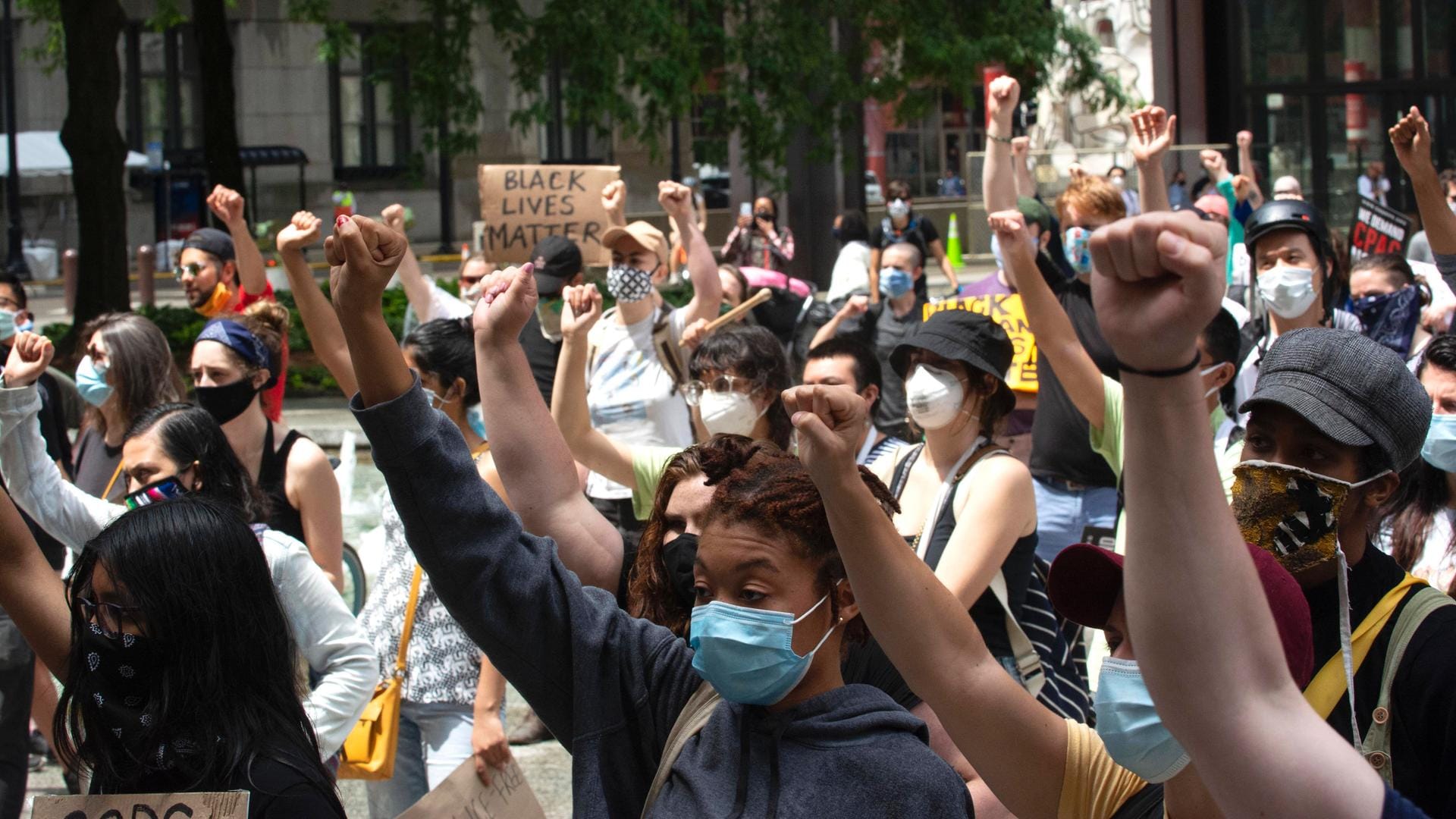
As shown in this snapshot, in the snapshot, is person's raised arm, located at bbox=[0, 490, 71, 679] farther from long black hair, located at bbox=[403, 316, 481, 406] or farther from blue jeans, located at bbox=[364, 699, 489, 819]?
long black hair, located at bbox=[403, 316, 481, 406]

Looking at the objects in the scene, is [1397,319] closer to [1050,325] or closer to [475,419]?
[1050,325]

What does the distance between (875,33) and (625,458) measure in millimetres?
13455

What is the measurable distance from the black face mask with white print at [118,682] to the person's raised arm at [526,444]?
696 millimetres

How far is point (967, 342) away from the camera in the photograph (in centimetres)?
441

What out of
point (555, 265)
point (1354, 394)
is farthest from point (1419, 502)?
point (555, 265)

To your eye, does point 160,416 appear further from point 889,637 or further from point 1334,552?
point 1334,552

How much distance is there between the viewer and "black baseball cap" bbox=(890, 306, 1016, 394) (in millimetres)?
4352

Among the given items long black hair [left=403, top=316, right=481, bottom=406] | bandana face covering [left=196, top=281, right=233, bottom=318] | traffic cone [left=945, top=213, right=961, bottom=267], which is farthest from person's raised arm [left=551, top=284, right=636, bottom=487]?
traffic cone [left=945, top=213, right=961, bottom=267]

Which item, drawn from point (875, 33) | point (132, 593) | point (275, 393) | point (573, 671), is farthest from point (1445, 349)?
point (875, 33)

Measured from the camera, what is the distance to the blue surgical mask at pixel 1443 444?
12.9 feet

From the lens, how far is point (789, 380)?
5035 mm

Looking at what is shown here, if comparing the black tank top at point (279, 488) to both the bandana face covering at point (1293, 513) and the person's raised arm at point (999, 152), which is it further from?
the bandana face covering at point (1293, 513)

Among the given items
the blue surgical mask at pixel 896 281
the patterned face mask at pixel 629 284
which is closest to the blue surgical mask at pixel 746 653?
the patterned face mask at pixel 629 284

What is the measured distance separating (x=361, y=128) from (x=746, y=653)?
3920cm
